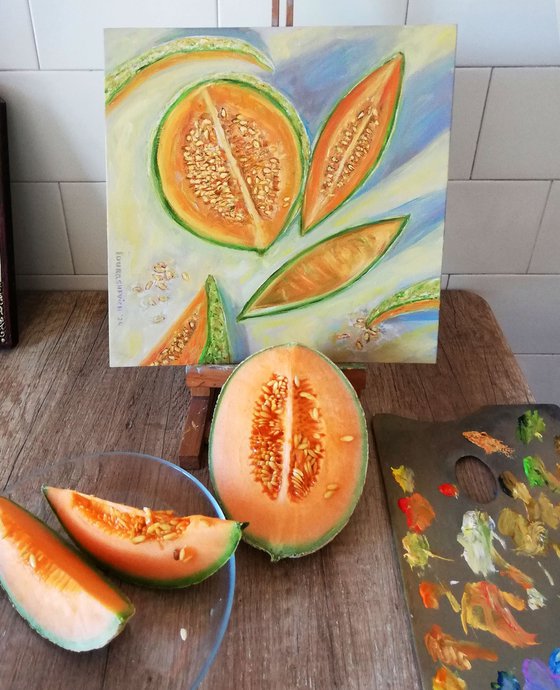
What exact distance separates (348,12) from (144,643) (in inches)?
28.3

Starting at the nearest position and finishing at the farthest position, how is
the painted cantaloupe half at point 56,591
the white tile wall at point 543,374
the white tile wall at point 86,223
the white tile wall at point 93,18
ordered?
the painted cantaloupe half at point 56,591
the white tile wall at point 93,18
the white tile wall at point 86,223
the white tile wall at point 543,374

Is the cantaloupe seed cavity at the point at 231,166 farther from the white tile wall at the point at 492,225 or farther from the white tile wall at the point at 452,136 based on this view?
the white tile wall at the point at 492,225

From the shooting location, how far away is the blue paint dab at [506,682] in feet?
1.52

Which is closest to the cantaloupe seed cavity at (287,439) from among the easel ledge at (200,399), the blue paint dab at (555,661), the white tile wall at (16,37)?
the easel ledge at (200,399)

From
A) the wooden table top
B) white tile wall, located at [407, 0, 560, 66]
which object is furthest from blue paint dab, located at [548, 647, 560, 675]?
white tile wall, located at [407, 0, 560, 66]

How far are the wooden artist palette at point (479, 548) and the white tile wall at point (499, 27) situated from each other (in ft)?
1.44

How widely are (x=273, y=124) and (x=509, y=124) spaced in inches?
14.8

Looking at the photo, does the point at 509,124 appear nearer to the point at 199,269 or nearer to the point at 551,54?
the point at 551,54

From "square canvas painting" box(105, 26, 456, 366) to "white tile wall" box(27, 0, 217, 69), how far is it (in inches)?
6.9

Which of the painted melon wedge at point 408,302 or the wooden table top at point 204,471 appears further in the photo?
the painted melon wedge at point 408,302

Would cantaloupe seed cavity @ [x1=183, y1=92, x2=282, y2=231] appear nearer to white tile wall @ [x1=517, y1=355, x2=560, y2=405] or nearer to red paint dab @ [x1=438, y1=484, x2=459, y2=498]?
red paint dab @ [x1=438, y1=484, x2=459, y2=498]

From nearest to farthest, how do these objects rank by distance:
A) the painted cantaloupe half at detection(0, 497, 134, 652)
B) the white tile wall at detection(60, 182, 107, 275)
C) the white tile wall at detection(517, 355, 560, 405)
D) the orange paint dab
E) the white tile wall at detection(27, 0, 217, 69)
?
1. the painted cantaloupe half at detection(0, 497, 134, 652)
2. the orange paint dab
3. the white tile wall at detection(27, 0, 217, 69)
4. the white tile wall at detection(60, 182, 107, 275)
5. the white tile wall at detection(517, 355, 560, 405)

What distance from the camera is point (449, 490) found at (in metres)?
0.62

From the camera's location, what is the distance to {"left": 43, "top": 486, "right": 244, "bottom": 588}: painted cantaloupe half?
0.50m
